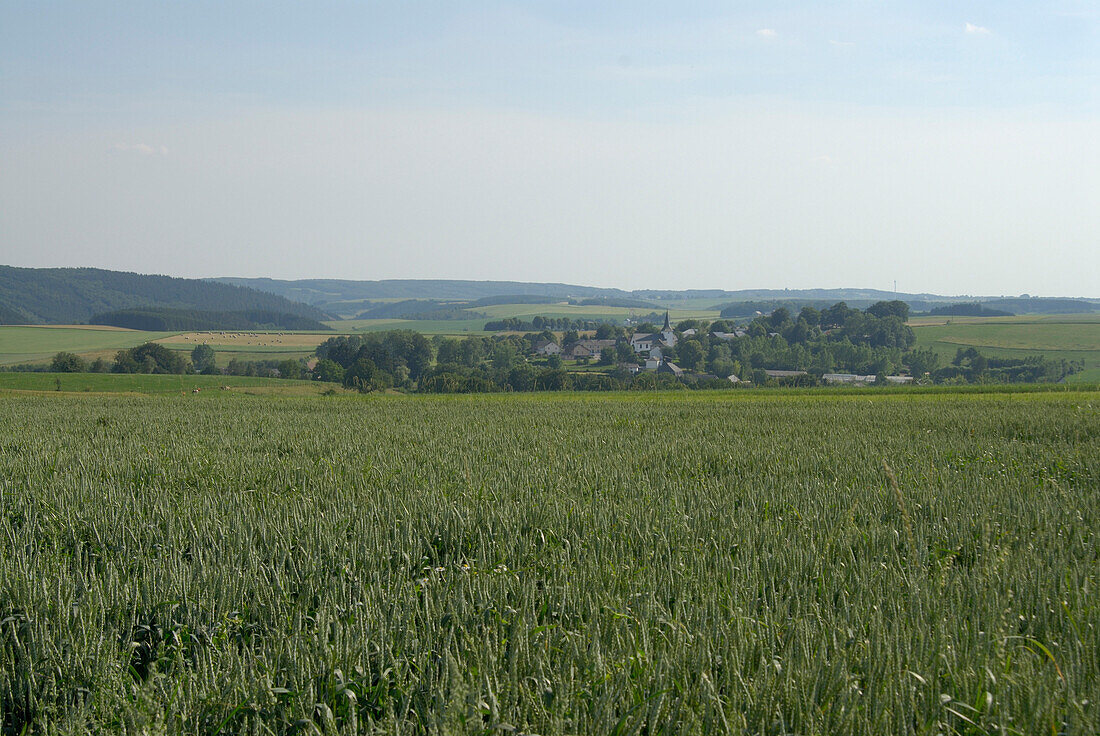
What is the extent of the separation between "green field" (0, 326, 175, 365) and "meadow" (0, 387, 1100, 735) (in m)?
87.6

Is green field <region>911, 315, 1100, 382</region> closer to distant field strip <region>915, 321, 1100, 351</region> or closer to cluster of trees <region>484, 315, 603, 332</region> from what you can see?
distant field strip <region>915, 321, 1100, 351</region>

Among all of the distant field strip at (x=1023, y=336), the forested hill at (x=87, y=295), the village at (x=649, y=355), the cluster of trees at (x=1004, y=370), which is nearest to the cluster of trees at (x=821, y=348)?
the village at (x=649, y=355)

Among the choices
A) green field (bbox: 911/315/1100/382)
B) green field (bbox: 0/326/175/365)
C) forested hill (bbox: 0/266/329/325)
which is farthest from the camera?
forested hill (bbox: 0/266/329/325)

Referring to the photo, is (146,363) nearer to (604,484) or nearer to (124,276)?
(604,484)

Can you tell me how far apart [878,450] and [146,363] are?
242ft

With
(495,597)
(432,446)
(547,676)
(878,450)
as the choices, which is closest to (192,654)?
(495,597)

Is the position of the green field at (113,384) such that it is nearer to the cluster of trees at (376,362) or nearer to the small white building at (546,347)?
the cluster of trees at (376,362)

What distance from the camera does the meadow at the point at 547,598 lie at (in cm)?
243

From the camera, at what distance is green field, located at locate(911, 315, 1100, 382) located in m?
68.8

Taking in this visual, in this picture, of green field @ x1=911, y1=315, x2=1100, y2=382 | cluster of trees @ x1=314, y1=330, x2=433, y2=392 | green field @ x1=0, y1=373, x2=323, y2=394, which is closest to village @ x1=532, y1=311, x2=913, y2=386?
green field @ x1=911, y1=315, x2=1100, y2=382

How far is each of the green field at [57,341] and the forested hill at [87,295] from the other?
48171 millimetres

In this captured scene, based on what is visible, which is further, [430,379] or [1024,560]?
[430,379]

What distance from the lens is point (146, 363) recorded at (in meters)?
68.2

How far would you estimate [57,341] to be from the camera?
9494 centimetres
